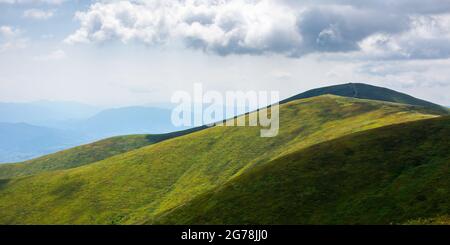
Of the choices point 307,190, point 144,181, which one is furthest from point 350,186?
point 144,181

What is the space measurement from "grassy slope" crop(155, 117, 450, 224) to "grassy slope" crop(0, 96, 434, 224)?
53.1 m

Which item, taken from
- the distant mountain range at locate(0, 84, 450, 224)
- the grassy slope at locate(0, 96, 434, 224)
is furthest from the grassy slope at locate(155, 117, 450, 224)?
the grassy slope at locate(0, 96, 434, 224)

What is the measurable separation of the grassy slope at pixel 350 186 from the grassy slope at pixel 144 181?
53.1 meters

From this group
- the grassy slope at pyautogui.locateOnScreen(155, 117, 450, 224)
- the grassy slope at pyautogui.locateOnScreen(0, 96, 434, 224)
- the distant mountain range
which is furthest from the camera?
the grassy slope at pyautogui.locateOnScreen(0, 96, 434, 224)

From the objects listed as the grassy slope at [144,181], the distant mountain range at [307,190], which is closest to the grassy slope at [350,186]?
the distant mountain range at [307,190]

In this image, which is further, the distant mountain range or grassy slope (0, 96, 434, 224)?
grassy slope (0, 96, 434, 224)

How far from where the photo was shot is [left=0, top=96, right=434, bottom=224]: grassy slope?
489 ft

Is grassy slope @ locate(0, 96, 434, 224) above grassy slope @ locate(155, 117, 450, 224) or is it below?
below

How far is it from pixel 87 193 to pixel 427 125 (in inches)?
4869

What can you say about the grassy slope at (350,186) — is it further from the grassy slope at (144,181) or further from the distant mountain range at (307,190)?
the grassy slope at (144,181)

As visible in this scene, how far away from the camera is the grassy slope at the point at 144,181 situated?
14912 cm

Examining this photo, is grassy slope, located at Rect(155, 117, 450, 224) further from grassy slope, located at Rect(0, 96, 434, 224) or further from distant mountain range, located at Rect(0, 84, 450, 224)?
grassy slope, located at Rect(0, 96, 434, 224)

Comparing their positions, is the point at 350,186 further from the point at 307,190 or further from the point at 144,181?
the point at 144,181
